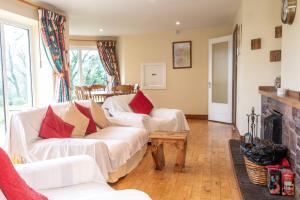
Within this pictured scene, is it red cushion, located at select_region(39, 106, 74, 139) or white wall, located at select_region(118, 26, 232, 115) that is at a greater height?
white wall, located at select_region(118, 26, 232, 115)

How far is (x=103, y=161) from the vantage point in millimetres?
2545

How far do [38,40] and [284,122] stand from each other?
3.92 metres

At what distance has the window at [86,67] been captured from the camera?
740 centimetres

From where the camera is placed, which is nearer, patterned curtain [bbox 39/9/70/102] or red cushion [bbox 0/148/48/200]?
red cushion [bbox 0/148/48/200]

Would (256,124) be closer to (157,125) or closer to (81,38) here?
(157,125)

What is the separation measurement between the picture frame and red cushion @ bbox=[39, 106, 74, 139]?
4.59 metres

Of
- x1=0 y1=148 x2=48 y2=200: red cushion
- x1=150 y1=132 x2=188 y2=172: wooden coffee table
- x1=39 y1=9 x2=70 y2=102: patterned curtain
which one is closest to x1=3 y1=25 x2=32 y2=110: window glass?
x1=39 y1=9 x2=70 y2=102: patterned curtain

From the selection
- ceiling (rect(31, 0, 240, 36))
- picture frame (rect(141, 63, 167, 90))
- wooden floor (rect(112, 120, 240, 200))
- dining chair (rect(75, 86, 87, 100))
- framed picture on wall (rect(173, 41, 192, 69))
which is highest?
ceiling (rect(31, 0, 240, 36))

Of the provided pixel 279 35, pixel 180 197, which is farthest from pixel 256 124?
pixel 180 197

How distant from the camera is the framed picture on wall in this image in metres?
6.97

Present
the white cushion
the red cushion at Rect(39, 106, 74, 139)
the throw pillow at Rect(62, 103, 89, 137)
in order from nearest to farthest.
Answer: the white cushion
the red cushion at Rect(39, 106, 74, 139)
the throw pillow at Rect(62, 103, 89, 137)

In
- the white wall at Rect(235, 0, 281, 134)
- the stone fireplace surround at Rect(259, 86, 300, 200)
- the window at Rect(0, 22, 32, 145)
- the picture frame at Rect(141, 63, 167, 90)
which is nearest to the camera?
the stone fireplace surround at Rect(259, 86, 300, 200)

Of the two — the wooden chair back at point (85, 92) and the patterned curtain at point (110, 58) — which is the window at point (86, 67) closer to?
the patterned curtain at point (110, 58)

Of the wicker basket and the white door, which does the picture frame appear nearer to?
the white door
